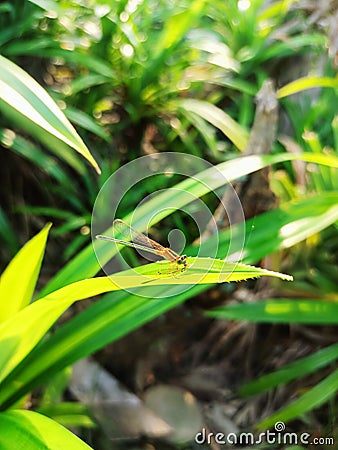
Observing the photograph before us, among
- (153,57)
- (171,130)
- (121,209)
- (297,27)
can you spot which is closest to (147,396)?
(121,209)

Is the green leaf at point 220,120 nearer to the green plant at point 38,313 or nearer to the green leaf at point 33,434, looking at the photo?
the green plant at point 38,313

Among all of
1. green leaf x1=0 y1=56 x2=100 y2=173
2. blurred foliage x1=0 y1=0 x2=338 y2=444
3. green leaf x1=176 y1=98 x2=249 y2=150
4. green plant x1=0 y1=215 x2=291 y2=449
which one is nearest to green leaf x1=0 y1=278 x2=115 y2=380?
green plant x1=0 y1=215 x2=291 y2=449

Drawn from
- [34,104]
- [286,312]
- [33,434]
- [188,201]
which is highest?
[34,104]

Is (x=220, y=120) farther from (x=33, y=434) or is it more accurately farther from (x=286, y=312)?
(x=33, y=434)

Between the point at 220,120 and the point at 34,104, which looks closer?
the point at 34,104

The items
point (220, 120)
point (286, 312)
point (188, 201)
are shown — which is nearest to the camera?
point (188, 201)

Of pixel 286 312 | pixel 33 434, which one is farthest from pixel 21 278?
pixel 286 312

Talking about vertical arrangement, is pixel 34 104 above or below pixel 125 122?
above

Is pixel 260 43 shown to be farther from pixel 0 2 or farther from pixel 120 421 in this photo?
pixel 120 421
